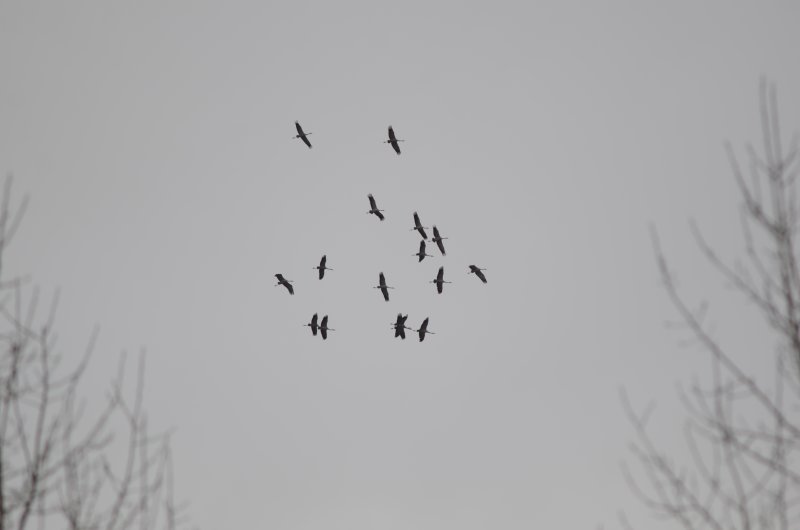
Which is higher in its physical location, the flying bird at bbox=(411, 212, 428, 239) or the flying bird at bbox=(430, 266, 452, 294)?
the flying bird at bbox=(411, 212, 428, 239)

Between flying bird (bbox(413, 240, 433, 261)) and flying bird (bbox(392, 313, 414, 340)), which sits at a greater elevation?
flying bird (bbox(413, 240, 433, 261))

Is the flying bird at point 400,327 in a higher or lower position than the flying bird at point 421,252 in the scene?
lower

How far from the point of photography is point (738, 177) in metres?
6.20

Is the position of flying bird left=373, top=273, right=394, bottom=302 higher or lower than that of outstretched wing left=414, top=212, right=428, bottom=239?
lower

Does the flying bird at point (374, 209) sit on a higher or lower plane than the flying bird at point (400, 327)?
higher

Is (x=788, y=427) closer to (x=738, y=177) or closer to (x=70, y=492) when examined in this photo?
(x=738, y=177)

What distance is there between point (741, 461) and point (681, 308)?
50.6 inches

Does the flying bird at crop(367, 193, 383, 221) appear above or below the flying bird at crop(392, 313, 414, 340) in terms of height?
above

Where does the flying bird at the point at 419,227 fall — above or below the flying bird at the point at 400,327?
above

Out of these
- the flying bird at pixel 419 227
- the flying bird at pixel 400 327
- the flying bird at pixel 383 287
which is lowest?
the flying bird at pixel 400 327

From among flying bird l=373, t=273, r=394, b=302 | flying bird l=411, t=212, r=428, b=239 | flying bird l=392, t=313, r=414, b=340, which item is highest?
flying bird l=411, t=212, r=428, b=239

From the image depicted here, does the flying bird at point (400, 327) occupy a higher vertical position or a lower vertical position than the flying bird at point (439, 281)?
lower

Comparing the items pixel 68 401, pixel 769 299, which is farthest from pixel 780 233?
pixel 68 401

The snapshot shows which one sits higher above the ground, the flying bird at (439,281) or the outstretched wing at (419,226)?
the outstretched wing at (419,226)
